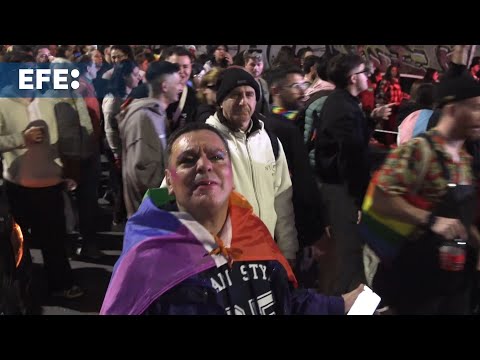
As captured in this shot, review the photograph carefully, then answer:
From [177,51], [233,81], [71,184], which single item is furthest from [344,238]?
[71,184]

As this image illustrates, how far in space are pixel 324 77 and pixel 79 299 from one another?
59.0 inches

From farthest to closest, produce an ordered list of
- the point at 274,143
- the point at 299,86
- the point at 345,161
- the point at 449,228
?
the point at 299,86 < the point at 345,161 < the point at 274,143 < the point at 449,228

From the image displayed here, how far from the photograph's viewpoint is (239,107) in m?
2.91

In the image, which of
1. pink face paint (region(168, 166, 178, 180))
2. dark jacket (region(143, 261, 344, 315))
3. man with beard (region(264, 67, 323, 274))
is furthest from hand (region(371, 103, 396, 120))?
pink face paint (region(168, 166, 178, 180))

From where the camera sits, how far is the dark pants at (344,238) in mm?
3150

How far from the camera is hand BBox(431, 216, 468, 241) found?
2873 mm

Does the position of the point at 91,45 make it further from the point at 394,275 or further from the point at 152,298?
the point at 394,275

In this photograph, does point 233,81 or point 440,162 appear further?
point 233,81

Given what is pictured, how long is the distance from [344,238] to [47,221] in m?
1.37

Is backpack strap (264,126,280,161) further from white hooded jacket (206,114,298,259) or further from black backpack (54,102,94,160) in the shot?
black backpack (54,102,94,160)

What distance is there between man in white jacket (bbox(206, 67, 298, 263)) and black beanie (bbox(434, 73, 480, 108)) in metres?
0.72

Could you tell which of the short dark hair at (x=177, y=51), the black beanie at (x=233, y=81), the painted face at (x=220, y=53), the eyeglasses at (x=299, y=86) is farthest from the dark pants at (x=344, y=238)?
the short dark hair at (x=177, y=51)

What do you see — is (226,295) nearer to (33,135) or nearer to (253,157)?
(253,157)
